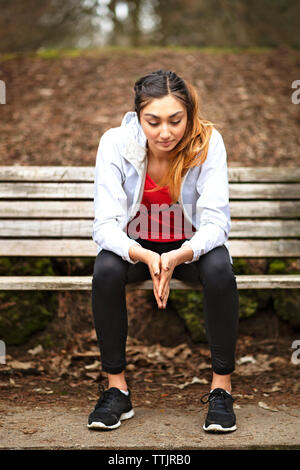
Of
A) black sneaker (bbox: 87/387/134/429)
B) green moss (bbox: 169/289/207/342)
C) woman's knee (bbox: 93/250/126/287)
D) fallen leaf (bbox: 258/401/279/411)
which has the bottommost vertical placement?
fallen leaf (bbox: 258/401/279/411)

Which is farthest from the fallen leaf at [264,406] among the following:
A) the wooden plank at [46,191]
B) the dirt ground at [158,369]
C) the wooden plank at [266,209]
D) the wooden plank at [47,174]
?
the wooden plank at [47,174]

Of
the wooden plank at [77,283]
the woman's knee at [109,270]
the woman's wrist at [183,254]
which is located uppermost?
the woman's wrist at [183,254]

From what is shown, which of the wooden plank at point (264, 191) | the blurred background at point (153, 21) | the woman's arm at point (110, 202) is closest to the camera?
the woman's arm at point (110, 202)

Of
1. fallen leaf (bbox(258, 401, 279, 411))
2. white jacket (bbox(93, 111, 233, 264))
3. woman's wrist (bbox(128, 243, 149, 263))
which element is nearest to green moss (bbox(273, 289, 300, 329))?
fallen leaf (bbox(258, 401, 279, 411))

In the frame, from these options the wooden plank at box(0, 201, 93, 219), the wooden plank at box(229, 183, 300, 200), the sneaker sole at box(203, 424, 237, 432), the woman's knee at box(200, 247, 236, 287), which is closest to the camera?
the sneaker sole at box(203, 424, 237, 432)

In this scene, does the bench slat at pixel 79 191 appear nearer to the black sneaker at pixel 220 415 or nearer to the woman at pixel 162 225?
the woman at pixel 162 225

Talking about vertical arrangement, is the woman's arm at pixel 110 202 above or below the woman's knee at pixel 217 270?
above

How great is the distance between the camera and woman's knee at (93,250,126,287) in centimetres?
262

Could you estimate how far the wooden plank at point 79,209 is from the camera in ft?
12.2

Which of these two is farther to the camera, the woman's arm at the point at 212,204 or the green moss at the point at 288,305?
the green moss at the point at 288,305

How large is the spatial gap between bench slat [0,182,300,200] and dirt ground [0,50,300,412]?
82cm

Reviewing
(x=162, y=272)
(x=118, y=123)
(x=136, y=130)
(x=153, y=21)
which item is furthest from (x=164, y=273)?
(x=153, y=21)

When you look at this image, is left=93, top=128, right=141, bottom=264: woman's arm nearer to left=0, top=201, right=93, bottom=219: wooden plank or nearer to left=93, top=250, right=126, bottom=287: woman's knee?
left=93, top=250, right=126, bottom=287: woman's knee

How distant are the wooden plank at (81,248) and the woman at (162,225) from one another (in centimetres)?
72
